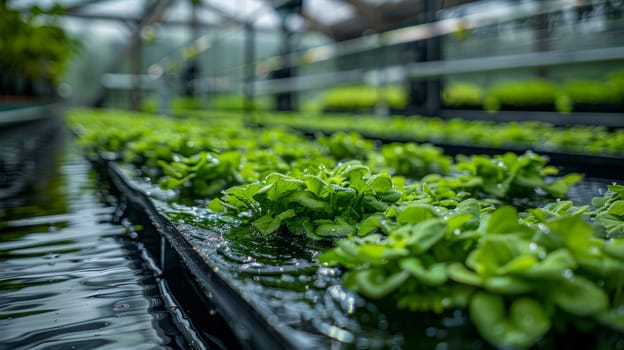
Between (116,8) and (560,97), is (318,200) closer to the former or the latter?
(560,97)

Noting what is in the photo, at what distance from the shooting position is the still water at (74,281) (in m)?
1.05

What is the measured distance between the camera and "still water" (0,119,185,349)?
3.46ft

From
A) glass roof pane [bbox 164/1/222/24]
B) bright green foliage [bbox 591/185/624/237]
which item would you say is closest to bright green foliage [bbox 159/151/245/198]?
bright green foliage [bbox 591/185/624/237]

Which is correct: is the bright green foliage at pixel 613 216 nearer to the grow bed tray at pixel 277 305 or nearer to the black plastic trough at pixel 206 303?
the grow bed tray at pixel 277 305

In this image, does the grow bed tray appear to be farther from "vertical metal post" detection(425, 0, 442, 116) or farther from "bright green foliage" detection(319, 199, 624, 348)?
"vertical metal post" detection(425, 0, 442, 116)

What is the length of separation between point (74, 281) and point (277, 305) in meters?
0.79

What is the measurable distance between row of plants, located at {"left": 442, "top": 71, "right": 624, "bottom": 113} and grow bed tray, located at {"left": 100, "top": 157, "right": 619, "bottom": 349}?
3.76 metres

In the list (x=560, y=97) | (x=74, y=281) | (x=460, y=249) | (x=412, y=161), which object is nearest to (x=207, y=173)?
(x=74, y=281)

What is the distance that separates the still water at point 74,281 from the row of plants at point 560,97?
12.4 feet

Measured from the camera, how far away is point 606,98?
4102 mm

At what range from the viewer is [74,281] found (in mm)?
1370

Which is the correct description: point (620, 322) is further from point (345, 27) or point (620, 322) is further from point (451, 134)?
point (345, 27)

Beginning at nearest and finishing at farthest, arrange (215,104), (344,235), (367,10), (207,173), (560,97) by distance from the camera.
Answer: (344,235)
(207,173)
(560,97)
(215,104)
(367,10)

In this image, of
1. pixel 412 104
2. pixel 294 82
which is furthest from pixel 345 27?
pixel 412 104
